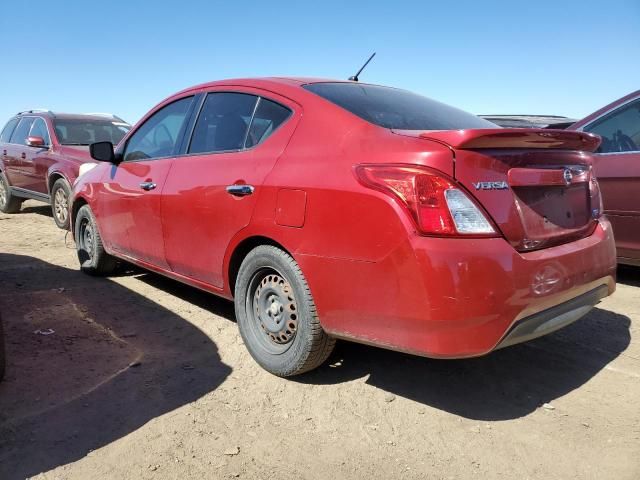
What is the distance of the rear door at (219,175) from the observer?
3119mm

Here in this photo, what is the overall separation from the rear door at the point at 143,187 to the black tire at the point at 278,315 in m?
1.08

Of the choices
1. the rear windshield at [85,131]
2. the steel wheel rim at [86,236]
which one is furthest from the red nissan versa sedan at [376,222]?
the rear windshield at [85,131]

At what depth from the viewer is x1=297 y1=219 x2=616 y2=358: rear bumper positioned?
229cm

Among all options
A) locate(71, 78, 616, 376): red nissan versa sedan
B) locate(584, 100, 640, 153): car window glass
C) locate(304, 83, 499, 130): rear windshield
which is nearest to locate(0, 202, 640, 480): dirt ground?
locate(71, 78, 616, 376): red nissan versa sedan

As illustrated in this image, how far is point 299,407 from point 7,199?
29.3 feet

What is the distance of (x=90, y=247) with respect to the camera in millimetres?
5285

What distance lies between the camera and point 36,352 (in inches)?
135

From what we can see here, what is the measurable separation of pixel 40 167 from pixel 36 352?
5844 millimetres

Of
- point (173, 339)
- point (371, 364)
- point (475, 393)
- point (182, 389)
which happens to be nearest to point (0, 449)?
point (182, 389)

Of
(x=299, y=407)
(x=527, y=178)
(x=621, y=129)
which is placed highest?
(x=621, y=129)

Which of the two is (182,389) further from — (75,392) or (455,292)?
(455,292)

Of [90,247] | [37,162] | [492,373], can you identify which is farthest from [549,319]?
[37,162]

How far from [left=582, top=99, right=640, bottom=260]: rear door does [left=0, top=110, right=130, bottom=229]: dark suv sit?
633cm

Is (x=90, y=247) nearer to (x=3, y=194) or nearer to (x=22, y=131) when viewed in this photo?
(x=22, y=131)
